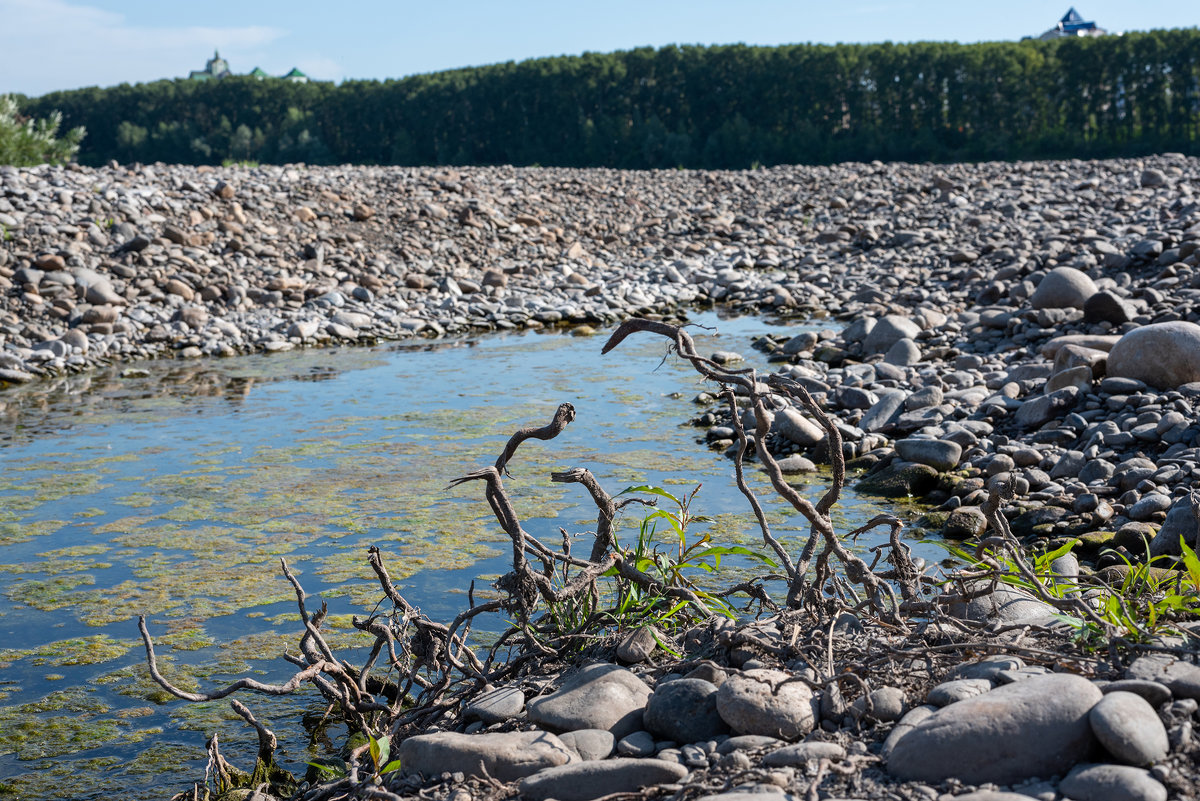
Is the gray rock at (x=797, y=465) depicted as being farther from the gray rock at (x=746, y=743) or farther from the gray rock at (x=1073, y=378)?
the gray rock at (x=746, y=743)

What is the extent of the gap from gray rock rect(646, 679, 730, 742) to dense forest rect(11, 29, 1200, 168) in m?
23.5

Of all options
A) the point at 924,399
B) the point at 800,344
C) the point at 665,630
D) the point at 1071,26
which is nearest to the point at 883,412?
the point at 924,399

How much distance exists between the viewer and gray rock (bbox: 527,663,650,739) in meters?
2.19

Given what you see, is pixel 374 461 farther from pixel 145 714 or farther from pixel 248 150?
pixel 248 150

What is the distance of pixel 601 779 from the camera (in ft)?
6.27

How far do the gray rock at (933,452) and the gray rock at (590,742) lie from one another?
332 cm

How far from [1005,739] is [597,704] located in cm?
86

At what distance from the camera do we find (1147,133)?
24.8 metres

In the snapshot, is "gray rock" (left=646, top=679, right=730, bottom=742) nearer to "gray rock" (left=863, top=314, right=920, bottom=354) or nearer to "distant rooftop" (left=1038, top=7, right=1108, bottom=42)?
"gray rock" (left=863, top=314, right=920, bottom=354)

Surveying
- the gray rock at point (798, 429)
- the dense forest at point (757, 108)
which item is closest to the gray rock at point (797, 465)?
the gray rock at point (798, 429)

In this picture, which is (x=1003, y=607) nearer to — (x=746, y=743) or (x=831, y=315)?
(x=746, y=743)

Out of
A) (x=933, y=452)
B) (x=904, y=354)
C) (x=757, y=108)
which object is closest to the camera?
(x=933, y=452)

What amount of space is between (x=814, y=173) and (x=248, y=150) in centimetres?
2070

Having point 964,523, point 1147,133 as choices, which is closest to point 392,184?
point 964,523
